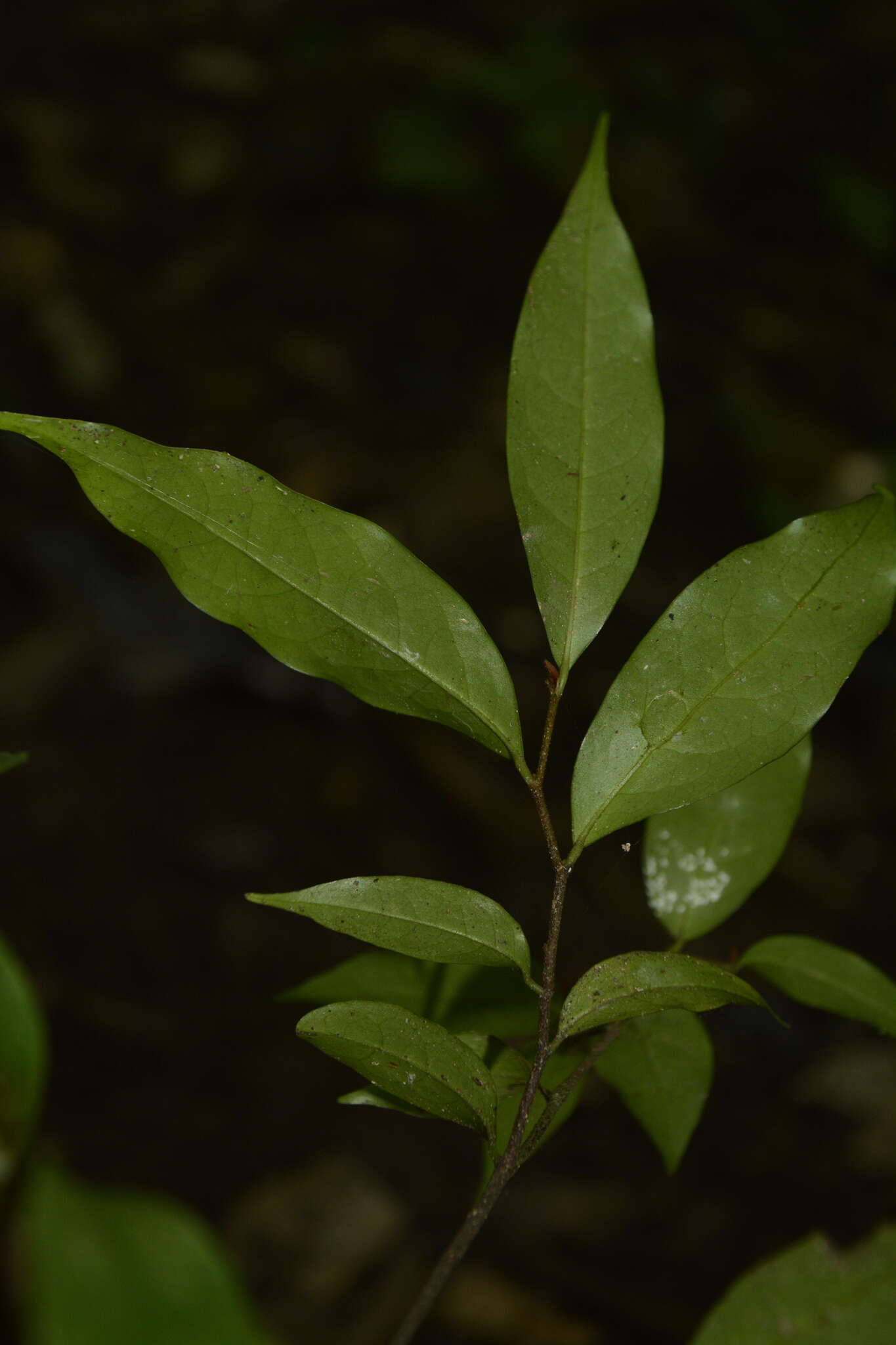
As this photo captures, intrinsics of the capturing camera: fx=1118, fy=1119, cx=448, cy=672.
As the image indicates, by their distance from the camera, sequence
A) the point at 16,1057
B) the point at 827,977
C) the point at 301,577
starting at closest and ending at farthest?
the point at 16,1057 < the point at 301,577 < the point at 827,977

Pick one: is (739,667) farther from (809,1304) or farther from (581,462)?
(809,1304)

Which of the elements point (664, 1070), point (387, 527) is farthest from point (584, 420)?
point (387, 527)

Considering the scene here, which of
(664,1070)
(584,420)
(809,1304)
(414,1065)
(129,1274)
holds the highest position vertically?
(584,420)

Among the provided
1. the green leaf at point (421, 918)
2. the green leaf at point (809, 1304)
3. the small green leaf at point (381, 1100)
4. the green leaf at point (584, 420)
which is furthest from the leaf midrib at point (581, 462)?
the green leaf at point (809, 1304)

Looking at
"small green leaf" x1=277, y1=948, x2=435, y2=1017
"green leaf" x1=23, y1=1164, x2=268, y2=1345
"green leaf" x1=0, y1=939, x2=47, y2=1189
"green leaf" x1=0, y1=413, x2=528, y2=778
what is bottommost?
"small green leaf" x1=277, y1=948, x2=435, y2=1017

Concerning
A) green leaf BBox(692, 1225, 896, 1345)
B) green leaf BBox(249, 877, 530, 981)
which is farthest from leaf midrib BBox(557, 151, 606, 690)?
green leaf BBox(692, 1225, 896, 1345)

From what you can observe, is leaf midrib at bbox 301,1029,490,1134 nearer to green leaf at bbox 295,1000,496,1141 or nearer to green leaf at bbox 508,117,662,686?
green leaf at bbox 295,1000,496,1141
